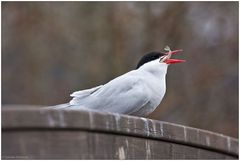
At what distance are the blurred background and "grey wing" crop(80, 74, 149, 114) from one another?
6297 millimetres

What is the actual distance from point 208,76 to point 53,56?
2578 mm

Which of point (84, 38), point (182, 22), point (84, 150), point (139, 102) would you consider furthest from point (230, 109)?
point (84, 150)

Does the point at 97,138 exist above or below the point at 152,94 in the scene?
below

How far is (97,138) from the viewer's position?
3566mm

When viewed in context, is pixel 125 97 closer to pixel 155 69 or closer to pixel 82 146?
pixel 155 69

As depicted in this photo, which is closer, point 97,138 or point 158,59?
point 97,138

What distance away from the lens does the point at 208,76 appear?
40.0 feet

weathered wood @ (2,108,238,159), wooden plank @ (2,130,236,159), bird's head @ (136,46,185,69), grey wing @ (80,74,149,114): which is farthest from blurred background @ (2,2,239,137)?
wooden plank @ (2,130,236,159)

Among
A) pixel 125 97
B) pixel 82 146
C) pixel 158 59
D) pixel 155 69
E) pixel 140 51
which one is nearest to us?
pixel 82 146

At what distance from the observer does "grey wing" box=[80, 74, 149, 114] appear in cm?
522

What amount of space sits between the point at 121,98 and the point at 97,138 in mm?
1688

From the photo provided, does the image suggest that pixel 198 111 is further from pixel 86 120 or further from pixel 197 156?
pixel 86 120

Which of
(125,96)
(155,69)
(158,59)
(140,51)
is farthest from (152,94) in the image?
(140,51)

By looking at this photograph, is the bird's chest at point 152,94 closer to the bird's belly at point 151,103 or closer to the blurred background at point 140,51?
the bird's belly at point 151,103
